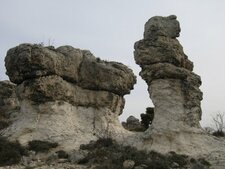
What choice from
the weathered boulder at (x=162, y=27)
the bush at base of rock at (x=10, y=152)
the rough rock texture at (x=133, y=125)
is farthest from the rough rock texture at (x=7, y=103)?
the weathered boulder at (x=162, y=27)

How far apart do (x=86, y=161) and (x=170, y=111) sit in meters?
4.59

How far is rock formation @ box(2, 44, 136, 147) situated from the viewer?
23395 millimetres

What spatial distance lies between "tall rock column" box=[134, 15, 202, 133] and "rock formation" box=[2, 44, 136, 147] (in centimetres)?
342

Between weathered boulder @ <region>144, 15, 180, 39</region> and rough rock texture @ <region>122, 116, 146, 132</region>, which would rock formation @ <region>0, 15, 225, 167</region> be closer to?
weathered boulder @ <region>144, 15, 180, 39</region>

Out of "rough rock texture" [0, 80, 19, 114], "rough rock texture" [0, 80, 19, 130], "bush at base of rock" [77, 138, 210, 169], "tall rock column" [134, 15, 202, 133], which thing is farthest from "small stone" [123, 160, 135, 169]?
"rough rock texture" [0, 80, 19, 114]

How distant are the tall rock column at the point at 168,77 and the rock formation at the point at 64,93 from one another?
134 inches

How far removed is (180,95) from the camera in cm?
2209

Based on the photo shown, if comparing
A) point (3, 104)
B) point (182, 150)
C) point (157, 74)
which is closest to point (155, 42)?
point (157, 74)

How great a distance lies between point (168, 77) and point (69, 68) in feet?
17.7

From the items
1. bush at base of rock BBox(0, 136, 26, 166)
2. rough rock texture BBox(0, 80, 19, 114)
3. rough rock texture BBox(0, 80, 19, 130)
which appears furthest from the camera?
rough rock texture BBox(0, 80, 19, 114)

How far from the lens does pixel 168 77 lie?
22266mm

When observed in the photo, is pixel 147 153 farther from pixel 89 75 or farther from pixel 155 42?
pixel 89 75

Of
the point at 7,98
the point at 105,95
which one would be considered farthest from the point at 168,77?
the point at 7,98

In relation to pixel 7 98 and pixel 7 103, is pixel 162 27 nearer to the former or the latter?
pixel 7 103
